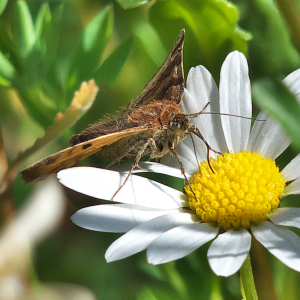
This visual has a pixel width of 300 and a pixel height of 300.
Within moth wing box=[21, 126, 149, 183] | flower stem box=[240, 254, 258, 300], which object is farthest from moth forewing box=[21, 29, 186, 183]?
flower stem box=[240, 254, 258, 300]

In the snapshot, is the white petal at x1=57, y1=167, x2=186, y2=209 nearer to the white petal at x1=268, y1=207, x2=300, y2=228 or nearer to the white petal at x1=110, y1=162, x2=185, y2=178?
the white petal at x1=110, y1=162, x2=185, y2=178

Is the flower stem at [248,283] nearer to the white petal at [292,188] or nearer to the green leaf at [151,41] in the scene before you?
the white petal at [292,188]

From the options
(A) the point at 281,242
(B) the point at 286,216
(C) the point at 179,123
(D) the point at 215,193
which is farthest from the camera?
(C) the point at 179,123

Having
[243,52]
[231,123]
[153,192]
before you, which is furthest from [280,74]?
[153,192]

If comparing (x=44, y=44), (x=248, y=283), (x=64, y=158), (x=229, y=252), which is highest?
(x=44, y=44)

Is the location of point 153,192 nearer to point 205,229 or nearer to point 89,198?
point 205,229

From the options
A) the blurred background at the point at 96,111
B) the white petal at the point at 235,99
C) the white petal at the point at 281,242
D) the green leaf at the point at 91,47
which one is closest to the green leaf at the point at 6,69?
the blurred background at the point at 96,111

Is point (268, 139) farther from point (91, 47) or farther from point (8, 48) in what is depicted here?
point (8, 48)

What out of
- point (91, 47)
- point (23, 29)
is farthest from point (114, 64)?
point (23, 29)
